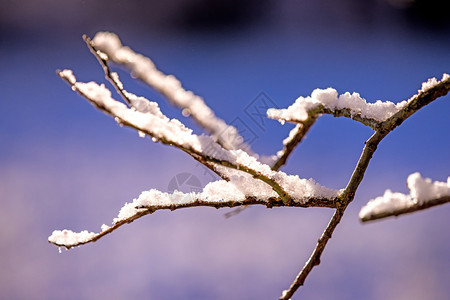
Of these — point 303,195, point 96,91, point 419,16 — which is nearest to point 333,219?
point 303,195

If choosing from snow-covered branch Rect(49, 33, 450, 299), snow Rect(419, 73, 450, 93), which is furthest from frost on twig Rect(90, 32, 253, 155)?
snow Rect(419, 73, 450, 93)

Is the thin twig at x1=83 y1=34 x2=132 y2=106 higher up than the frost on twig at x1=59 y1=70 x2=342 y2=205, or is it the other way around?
the thin twig at x1=83 y1=34 x2=132 y2=106

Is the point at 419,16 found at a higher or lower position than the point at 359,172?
higher

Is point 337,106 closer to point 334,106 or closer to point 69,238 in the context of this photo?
point 334,106

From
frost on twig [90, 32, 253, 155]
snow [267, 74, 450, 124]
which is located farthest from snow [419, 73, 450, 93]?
frost on twig [90, 32, 253, 155]

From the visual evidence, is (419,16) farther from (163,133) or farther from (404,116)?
(163,133)

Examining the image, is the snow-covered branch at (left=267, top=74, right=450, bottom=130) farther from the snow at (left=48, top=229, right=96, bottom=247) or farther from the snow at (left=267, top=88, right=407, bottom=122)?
the snow at (left=48, top=229, right=96, bottom=247)

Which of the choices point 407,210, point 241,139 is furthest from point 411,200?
point 241,139

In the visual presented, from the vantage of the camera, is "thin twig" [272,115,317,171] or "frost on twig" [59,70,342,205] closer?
"frost on twig" [59,70,342,205]

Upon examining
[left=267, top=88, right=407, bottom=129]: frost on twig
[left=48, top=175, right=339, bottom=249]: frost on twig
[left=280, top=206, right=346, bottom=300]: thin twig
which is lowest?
[left=280, top=206, right=346, bottom=300]: thin twig
